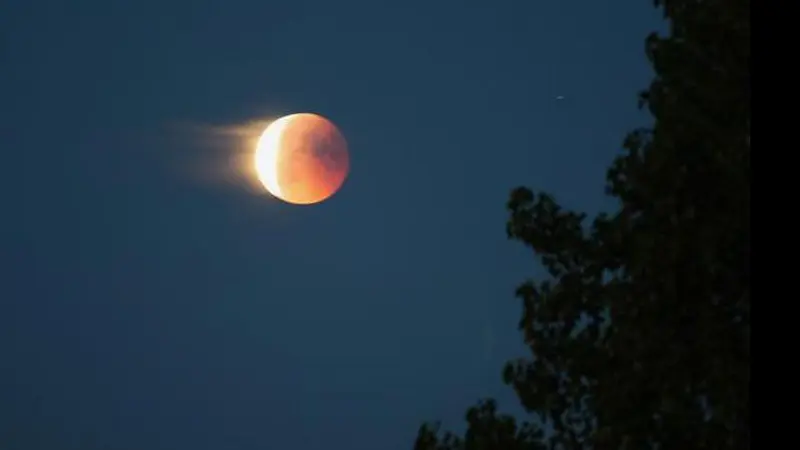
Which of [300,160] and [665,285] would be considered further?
[300,160]

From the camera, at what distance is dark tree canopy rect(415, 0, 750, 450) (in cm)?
730

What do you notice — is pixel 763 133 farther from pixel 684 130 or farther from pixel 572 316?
pixel 572 316

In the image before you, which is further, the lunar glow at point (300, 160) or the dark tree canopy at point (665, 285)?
the lunar glow at point (300, 160)

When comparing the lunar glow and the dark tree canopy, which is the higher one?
the lunar glow

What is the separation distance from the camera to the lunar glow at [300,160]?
18.0m

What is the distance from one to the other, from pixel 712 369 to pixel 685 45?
256cm

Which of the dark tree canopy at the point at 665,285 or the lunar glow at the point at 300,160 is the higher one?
the lunar glow at the point at 300,160

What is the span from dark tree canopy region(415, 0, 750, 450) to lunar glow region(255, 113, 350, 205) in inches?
400

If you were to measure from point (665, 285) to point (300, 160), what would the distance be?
39.1 feet

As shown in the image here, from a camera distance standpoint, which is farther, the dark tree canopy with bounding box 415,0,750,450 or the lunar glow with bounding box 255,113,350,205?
the lunar glow with bounding box 255,113,350,205

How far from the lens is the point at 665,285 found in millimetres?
7492

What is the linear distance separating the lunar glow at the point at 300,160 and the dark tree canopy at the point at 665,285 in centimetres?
1016

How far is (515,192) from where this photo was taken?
333 inches

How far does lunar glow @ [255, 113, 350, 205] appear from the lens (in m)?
18.0
